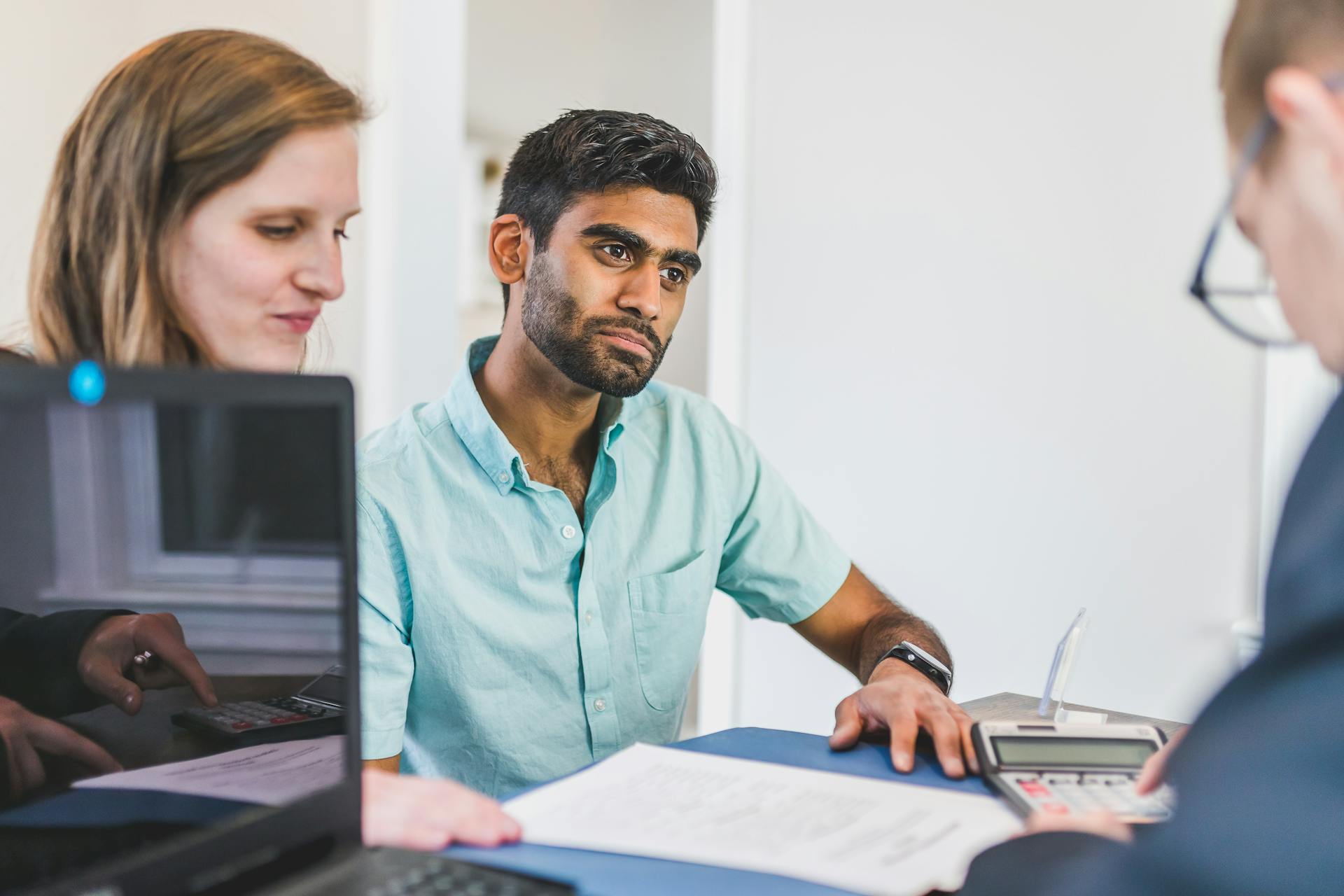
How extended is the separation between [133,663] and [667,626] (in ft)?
2.92

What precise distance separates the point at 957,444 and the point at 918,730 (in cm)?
146

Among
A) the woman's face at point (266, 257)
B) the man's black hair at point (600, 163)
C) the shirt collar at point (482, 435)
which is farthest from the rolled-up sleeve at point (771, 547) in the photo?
the woman's face at point (266, 257)

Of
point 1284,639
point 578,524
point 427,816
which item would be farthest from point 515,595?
point 1284,639

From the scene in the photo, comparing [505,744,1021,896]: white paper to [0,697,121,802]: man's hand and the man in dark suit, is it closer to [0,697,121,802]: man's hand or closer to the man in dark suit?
the man in dark suit

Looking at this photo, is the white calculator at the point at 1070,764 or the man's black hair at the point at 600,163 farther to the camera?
the man's black hair at the point at 600,163

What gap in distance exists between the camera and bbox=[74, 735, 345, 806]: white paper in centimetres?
54

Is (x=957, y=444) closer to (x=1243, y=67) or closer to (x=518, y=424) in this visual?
(x=518, y=424)

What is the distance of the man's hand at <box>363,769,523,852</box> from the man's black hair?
921 millimetres

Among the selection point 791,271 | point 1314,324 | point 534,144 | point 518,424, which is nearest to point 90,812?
point 1314,324

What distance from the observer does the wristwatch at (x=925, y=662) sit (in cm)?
122

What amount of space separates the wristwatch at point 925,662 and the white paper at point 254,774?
770 millimetres

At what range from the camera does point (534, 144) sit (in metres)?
1.54

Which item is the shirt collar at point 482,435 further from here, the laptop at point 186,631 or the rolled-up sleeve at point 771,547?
the laptop at point 186,631

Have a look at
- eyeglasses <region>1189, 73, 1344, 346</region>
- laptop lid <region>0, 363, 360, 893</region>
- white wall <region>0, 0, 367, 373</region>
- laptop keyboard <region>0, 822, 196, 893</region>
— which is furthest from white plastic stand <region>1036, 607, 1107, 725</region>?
white wall <region>0, 0, 367, 373</region>
